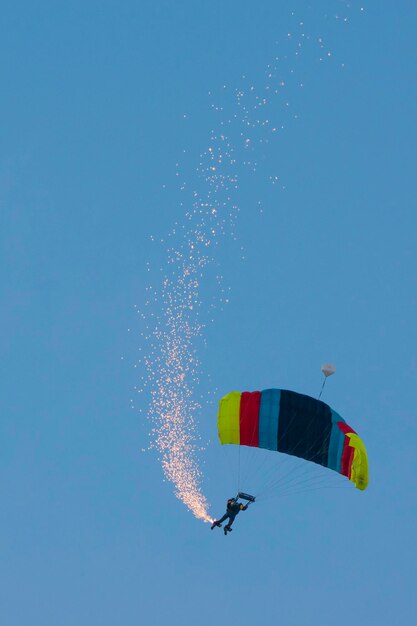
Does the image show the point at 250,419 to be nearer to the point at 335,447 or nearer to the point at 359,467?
the point at 335,447

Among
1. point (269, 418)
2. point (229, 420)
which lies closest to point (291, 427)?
point (269, 418)

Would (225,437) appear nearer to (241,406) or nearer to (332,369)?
(241,406)

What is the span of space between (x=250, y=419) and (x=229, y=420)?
0.76 meters

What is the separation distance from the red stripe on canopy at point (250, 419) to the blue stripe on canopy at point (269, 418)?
17cm

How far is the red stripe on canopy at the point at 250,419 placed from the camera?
163ft

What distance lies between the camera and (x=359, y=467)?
1853 inches

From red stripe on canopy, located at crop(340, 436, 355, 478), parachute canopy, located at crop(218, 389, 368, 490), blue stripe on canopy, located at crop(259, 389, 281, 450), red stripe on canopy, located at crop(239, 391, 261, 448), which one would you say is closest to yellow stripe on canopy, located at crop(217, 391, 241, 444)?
parachute canopy, located at crop(218, 389, 368, 490)

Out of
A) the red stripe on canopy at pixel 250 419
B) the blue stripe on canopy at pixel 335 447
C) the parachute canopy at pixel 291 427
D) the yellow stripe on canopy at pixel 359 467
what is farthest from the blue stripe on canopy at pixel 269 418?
the yellow stripe on canopy at pixel 359 467

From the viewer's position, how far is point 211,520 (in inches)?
1928

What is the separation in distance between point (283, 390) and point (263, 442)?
2.01m

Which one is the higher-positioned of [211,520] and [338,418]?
[338,418]

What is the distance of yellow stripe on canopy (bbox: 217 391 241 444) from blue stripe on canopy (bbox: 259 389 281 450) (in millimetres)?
887

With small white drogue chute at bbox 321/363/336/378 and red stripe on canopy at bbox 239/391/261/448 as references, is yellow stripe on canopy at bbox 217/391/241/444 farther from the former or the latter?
small white drogue chute at bbox 321/363/336/378

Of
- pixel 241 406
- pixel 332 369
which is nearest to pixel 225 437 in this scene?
pixel 241 406
